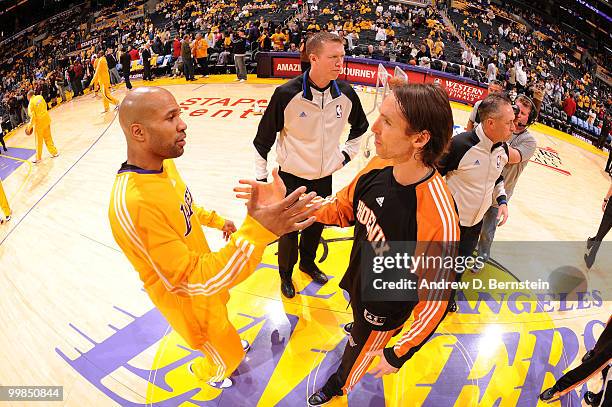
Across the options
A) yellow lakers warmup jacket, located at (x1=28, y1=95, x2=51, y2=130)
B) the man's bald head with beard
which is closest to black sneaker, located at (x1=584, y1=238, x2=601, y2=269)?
the man's bald head with beard

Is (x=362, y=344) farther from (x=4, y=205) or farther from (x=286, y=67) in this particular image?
(x=286, y=67)

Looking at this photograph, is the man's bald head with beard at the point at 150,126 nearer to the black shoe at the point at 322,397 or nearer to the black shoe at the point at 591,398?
the black shoe at the point at 322,397

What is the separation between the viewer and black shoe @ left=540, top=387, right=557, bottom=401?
2955 mm

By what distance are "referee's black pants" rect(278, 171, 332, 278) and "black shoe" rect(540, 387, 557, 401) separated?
2184 mm

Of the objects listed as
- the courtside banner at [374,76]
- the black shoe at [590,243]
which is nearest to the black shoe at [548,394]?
the black shoe at [590,243]

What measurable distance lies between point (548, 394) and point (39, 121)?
8.13 m

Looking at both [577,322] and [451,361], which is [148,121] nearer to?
[451,361]

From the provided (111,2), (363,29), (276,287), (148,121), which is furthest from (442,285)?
(111,2)

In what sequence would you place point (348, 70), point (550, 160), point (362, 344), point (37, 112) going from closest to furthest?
point (362, 344) < point (37, 112) < point (550, 160) < point (348, 70)

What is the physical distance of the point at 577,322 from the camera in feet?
12.8

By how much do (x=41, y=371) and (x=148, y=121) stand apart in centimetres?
269

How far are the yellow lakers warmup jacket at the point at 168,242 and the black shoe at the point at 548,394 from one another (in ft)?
8.62

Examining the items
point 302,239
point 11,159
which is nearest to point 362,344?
point 302,239

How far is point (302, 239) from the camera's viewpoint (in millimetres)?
3963
